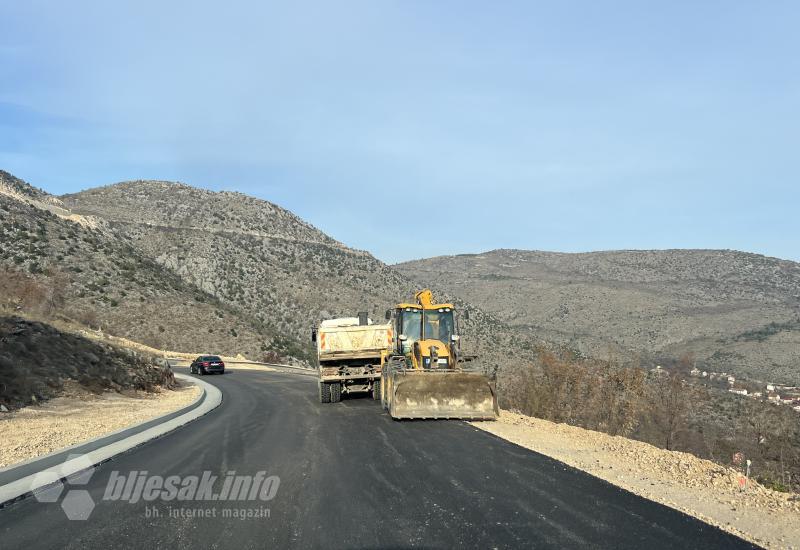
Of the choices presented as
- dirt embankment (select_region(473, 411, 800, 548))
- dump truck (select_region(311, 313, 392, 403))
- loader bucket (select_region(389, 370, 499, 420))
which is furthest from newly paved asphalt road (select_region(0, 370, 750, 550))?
dump truck (select_region(311, 313, 392, 403))

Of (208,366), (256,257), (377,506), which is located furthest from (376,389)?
(256,257)

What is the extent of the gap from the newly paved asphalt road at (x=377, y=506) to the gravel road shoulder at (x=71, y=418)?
186 centimetres

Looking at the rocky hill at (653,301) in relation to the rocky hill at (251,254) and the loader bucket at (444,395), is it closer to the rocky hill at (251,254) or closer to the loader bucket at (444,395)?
the rocky hill at (251,254)

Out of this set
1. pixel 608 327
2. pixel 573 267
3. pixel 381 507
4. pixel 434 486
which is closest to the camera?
pixel 381 507

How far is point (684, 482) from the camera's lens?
931 centimetres

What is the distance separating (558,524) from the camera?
21.4 feet

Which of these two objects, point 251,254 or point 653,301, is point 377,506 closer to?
point 251,254

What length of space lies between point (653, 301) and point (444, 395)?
10367 cm

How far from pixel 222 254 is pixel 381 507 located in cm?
8392

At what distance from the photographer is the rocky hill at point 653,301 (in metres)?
79.7

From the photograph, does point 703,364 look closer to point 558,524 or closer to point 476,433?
point 476,433

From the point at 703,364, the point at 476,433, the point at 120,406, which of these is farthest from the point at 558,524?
the point at 703,364

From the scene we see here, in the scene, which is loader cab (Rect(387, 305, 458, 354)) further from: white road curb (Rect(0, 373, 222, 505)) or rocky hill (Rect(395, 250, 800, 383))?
rocky hill (Rect(395, 250, 800, 383))

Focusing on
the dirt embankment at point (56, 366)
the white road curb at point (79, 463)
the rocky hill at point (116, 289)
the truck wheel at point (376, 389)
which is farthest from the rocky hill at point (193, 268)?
the white road curb at point (79, 463)
